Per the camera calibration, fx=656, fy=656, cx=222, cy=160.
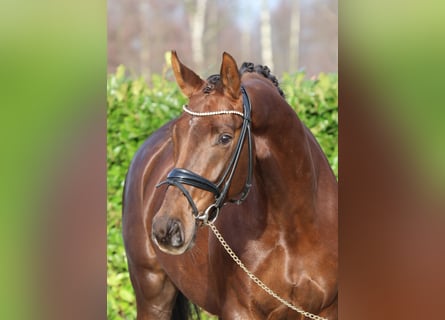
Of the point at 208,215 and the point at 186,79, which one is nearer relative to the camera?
the point at 208,215

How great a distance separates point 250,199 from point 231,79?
1.65 feet

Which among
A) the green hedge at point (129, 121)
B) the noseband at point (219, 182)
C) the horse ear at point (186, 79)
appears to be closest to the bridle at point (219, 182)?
the noseband at point (219, 182)

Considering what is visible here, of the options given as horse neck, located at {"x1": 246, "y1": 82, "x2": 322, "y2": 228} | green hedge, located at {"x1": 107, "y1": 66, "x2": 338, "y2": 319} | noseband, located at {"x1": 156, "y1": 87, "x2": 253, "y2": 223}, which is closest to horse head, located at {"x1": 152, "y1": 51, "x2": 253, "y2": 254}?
noseband, located at {"x1": 156, "y1": 87, "x2": 253, "y2": 223}

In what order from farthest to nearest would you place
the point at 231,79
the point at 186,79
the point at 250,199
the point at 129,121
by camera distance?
the point at 129,121 → the point at 250,199 → the point at 186,79 → the point at 231,79

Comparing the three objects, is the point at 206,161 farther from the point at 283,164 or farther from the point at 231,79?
the point at 283,164

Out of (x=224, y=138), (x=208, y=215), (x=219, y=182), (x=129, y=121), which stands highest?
(x=129, y=121)

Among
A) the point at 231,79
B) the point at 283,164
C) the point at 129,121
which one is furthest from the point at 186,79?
the point at 129,121

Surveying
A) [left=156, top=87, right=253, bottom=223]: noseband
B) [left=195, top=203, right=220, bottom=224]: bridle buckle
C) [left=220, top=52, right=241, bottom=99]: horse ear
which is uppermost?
[left=220, top=52, right=241, bottom=99]: horse ear

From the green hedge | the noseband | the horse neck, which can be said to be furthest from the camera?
the green hedge

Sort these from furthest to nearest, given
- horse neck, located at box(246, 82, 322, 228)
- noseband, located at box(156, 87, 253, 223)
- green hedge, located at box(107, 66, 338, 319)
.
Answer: green hedge, located at box(107, 66, 338, 319) → horse neck, located at box(246, 82, 322, 228) → noseband, located at box(156, 87, 253, 223)

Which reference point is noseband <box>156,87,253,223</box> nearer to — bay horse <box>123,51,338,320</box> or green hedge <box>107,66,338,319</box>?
bay horse <box>123,51,338,320</box>

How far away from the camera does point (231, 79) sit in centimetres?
206

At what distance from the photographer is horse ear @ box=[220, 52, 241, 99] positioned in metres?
2.01
